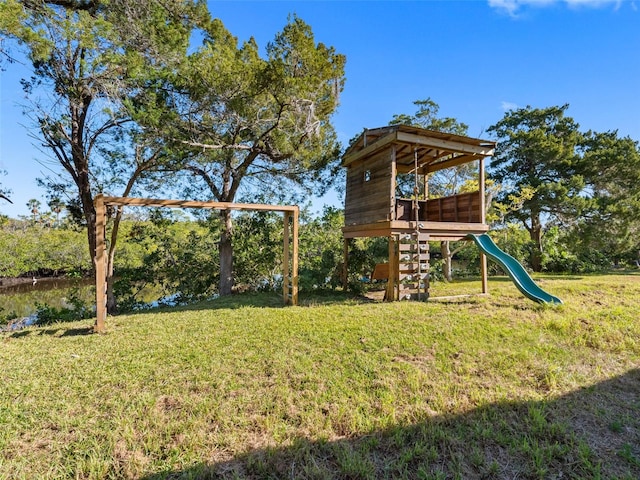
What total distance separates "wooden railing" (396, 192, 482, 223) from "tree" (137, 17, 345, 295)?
3165 mm

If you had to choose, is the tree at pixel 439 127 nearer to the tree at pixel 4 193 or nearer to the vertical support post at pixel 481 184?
the vertical support post at pixel 481 184

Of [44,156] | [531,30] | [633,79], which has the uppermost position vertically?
[531,30]

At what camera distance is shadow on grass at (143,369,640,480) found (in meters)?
2.12

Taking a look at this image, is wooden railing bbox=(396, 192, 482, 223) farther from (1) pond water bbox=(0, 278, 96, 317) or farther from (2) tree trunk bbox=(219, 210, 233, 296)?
(1) pond water bbox=(0, 278, 96, 317)

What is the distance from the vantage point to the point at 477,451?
90.8 inches

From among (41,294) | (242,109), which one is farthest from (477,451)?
(41,294)

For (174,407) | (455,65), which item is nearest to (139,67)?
(174,407)

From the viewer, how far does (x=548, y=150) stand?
1305 centimetres

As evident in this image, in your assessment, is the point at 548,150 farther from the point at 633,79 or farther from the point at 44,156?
the point at 44,156

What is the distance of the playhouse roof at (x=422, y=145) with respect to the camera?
21.6 feet

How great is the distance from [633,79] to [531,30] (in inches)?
153

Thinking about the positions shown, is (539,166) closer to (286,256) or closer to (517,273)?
(517,273)

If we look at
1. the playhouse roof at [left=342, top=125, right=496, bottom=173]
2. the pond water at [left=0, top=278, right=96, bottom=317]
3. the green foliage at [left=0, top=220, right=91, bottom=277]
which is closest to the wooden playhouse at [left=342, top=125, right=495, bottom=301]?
the playhouse roof at [left=342, top=125, right=496, bottom=173]

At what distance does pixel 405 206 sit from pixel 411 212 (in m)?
0.36
